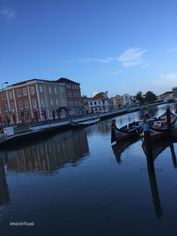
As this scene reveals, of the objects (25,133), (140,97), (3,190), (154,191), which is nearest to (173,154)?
Result: (154,191)

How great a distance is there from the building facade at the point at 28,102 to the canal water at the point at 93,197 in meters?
53.4

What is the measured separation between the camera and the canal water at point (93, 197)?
10578 millimetres

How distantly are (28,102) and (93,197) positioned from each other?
6514cm

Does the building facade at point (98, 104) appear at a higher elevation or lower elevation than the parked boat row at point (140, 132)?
higher

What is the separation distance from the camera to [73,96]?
99562 mm

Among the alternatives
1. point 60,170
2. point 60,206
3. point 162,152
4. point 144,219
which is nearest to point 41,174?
point 60,170

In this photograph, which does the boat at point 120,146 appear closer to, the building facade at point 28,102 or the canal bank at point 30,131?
the canal bank at point 30,131

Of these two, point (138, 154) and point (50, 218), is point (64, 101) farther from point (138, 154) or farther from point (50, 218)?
point (50, 218)

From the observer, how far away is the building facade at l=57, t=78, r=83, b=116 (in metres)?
94.9

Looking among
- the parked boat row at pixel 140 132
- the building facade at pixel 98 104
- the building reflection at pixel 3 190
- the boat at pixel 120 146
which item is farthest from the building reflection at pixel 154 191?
the building facade at pixel 98 104

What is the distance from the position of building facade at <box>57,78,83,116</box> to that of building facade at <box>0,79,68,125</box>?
11.5 metres

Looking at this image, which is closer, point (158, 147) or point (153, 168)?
point (153, 168)

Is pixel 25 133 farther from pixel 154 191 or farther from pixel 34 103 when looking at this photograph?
pixel 34 103

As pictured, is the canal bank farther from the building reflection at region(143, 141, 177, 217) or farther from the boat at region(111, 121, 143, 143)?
the building reflection at region(143, 141, 177, 217)
